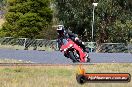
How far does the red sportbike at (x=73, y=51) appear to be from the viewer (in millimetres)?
9133

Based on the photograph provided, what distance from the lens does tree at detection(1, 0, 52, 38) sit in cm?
4962

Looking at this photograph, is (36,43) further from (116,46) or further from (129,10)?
(129,10)

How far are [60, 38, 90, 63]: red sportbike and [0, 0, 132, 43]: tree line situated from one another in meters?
38.4

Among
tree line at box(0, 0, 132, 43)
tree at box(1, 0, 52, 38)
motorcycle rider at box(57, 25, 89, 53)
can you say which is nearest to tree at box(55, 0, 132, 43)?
tree line at box(0, 0, 132, 43)

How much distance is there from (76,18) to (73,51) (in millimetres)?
40272

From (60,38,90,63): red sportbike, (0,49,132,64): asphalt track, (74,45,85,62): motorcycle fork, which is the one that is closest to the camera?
(60,38,90,63): red sportbike

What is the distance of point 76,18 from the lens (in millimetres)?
49562

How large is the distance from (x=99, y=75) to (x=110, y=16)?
4203 centimetres

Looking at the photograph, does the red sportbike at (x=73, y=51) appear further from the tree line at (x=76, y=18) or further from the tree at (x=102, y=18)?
the tree line at (x=76, y=18)

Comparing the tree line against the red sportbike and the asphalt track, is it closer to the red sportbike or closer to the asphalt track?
A: the asphalt track

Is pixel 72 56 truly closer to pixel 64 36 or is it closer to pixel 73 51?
pixel 73 51

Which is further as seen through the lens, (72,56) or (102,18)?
(102,18)

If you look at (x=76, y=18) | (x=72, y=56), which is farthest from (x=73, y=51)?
(x=76, y=18)

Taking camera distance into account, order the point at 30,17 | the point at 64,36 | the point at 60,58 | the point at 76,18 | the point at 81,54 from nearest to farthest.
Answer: the point at 64,36, the point at 81,54, the point at 60,58, the point at 76,18, the point at 30,17
